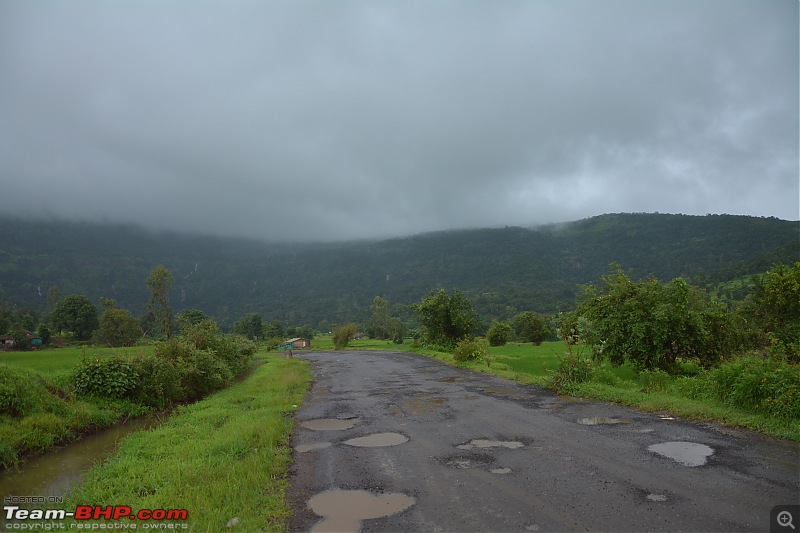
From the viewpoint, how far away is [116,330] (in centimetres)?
6194

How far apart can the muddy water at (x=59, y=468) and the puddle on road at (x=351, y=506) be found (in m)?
4.90

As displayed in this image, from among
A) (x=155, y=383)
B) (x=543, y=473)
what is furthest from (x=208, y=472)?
(x=155, y=383)

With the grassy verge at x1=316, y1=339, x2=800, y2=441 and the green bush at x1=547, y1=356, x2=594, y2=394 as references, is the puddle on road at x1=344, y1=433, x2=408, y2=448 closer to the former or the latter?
the grassy verge at x1=316, y1=339, x2=800, y2=441

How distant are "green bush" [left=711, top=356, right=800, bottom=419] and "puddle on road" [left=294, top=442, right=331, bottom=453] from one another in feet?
27.6

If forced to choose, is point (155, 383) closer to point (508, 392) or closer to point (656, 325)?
point (508, 392)

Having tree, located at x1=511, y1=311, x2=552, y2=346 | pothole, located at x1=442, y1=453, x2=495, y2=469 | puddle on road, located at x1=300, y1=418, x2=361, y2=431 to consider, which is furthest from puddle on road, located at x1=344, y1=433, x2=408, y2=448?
tree, located at x1=511, y1=311, x2=552, y2=346

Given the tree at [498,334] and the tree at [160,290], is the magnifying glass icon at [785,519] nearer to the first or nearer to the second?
the tree at [498,334]

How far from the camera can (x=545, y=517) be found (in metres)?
5.00

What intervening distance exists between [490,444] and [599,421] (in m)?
3.03

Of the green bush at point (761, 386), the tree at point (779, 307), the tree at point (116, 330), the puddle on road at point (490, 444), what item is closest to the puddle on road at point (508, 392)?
the green bush at point (761, 386)

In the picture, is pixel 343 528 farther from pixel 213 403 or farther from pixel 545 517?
pixel 213 403

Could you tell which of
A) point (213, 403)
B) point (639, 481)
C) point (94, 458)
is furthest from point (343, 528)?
point (213, 403)

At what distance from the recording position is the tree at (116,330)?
6106cm

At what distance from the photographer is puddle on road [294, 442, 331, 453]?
8.45 metres
